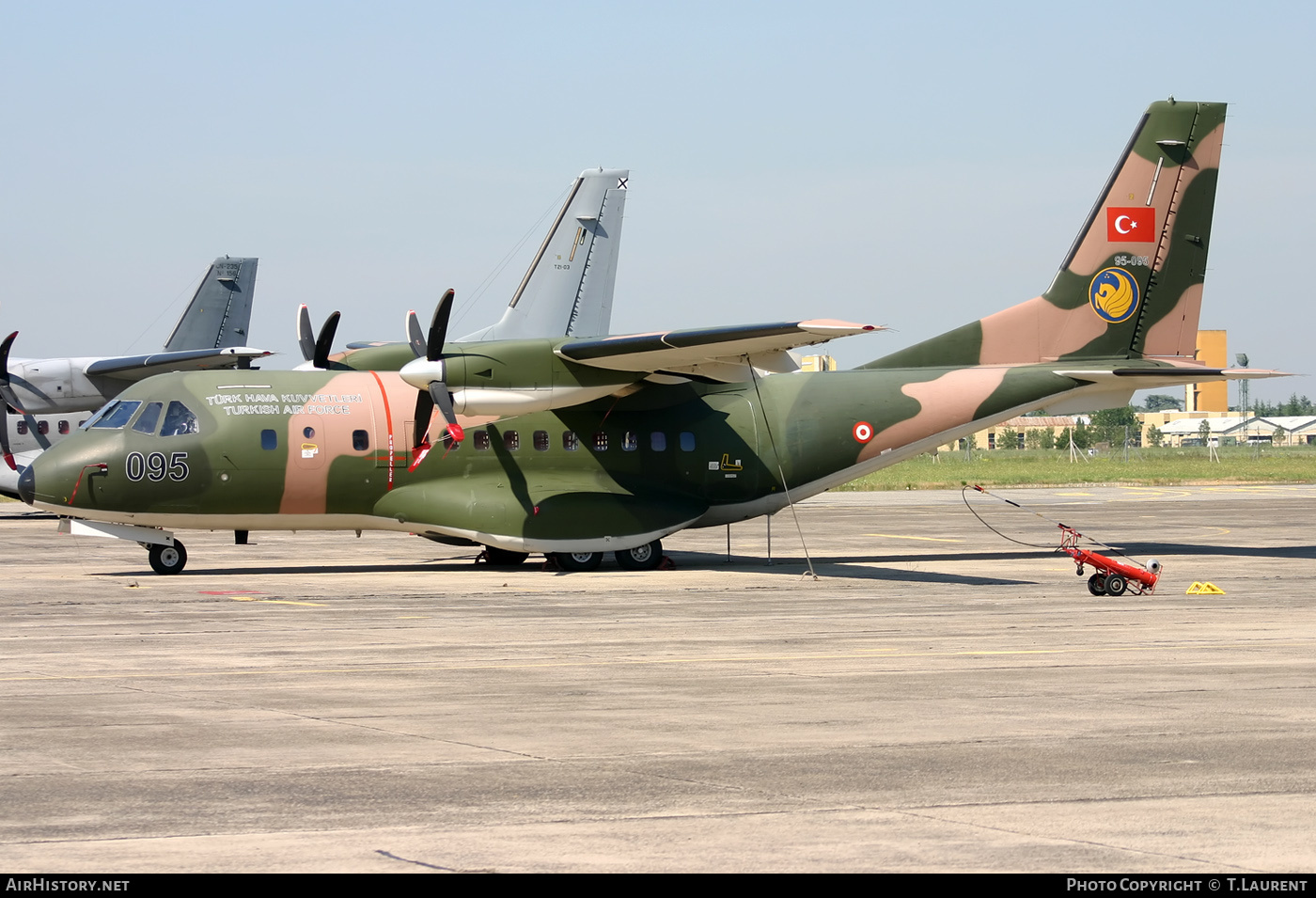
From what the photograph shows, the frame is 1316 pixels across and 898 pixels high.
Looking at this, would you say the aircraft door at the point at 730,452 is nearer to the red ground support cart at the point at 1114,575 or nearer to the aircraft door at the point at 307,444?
the aircraft door at the point at 307,444

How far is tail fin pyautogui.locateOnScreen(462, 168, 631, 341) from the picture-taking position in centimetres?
3891

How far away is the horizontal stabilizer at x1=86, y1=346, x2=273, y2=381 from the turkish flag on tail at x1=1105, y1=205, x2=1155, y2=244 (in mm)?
25527

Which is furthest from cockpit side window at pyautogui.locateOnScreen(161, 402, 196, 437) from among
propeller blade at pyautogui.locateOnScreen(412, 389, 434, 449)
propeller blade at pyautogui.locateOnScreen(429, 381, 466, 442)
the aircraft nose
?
propeller blade at pyautogui.locateOnScreen(429, 381, 466, 442)

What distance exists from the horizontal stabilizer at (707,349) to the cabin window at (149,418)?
23.3 ft

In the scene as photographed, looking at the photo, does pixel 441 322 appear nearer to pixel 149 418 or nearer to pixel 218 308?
pixel 149 418

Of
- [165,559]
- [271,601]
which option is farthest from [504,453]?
[165,559]

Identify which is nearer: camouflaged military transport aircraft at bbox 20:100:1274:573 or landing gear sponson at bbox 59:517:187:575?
camouflaged military transport aircraft at bbox 20:100:1274:573

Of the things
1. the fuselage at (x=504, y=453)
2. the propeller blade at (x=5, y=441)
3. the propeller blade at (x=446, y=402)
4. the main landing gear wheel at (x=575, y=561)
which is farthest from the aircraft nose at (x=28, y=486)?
the main landing gear wheel at (x=575, y=561)

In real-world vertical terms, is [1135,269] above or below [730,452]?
above

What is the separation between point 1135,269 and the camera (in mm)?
28703

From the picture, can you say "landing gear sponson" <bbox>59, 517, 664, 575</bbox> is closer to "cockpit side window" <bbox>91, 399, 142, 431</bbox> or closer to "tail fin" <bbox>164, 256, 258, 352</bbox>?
"cockpit side window" <bbox>91, 399, 142, 431</bbox>

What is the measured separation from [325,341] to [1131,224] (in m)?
16.0

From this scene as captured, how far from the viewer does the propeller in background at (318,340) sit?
26672 millimetres

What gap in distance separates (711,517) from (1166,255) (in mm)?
10597
